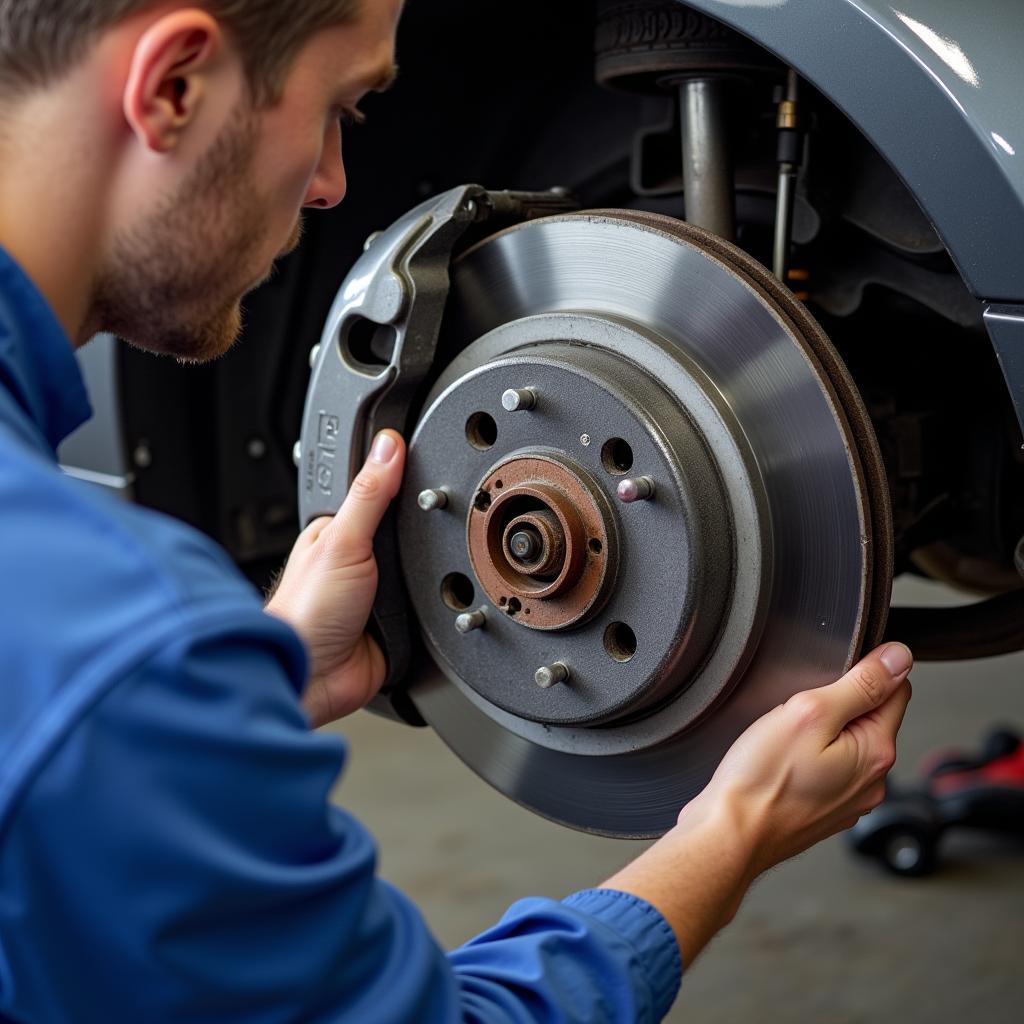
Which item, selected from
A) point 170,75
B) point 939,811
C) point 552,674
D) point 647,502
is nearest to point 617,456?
point 647,502

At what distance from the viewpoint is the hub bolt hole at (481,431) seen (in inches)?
35.9

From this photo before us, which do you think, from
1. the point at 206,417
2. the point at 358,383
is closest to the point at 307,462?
the point at 358,383

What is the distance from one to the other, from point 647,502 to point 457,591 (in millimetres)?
194

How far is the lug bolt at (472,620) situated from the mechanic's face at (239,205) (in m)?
0.32

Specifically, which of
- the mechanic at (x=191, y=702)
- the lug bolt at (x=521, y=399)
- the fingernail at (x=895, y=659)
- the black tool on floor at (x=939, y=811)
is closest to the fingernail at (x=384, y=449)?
the lug bolt at (x=521, y=399)

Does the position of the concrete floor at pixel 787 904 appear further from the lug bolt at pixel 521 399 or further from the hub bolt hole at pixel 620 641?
the lug bolt at pixel 521 399

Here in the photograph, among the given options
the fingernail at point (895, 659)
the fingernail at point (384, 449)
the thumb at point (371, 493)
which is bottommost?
the fingernail at point (895, 659)

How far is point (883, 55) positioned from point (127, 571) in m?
0.51

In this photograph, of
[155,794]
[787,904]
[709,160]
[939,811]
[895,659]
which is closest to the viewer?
[155,794]

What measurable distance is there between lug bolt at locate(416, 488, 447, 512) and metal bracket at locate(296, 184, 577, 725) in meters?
0.06

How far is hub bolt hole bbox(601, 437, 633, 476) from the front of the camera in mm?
846

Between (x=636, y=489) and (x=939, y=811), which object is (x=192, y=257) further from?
(x=939, y=811)

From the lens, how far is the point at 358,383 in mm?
968

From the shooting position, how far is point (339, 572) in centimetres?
96
